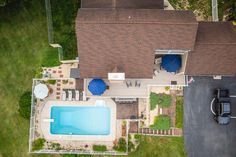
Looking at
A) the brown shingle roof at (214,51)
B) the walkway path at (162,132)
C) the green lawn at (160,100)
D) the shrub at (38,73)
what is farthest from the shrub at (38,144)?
the brown shingle roof at (214,51)

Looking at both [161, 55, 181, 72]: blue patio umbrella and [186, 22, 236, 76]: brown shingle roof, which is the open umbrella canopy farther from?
[186, 22, 236, 76]: brown shingle roof

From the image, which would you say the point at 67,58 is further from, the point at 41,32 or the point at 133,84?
the point at 133,84

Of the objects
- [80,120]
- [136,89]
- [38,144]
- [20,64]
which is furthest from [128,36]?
[38,144]

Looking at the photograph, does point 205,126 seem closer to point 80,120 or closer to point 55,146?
point 80,120

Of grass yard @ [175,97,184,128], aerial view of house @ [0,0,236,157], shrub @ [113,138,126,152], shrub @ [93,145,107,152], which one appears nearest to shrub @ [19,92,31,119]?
aerial view of house @ [0,0,236,157]

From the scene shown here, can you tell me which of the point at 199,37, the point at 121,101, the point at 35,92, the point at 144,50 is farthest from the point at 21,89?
the point at 199,37

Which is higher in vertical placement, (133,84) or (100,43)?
(100,43)

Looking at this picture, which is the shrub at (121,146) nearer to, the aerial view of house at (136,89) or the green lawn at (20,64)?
the aerial view of house at (136,89)
